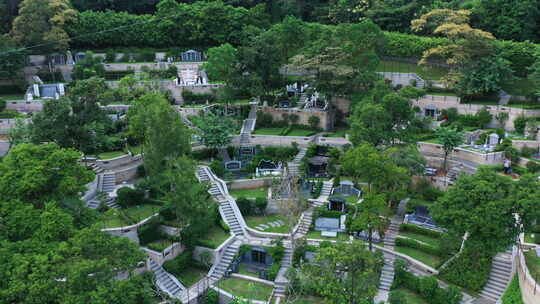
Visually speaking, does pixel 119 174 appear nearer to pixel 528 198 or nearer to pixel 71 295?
pixel 71 295

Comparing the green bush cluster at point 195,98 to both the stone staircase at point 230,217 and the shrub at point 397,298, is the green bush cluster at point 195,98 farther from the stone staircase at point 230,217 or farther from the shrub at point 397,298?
the shrub at point 397,298

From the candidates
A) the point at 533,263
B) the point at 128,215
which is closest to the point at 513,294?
the point at 533,263

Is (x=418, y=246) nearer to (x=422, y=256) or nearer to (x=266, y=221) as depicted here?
(x=422, y=256)

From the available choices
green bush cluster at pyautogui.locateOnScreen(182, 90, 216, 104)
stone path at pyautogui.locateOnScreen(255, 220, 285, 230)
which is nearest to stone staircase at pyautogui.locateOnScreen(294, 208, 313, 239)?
stone path at pyautogui.locateOnScreen(255, 220, 285, 230)

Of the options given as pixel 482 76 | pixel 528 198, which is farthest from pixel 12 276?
pixel 482 76

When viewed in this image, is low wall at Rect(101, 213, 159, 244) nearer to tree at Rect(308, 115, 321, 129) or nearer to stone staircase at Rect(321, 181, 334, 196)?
stone staircase at Rect(321, 181, 334, 196)
